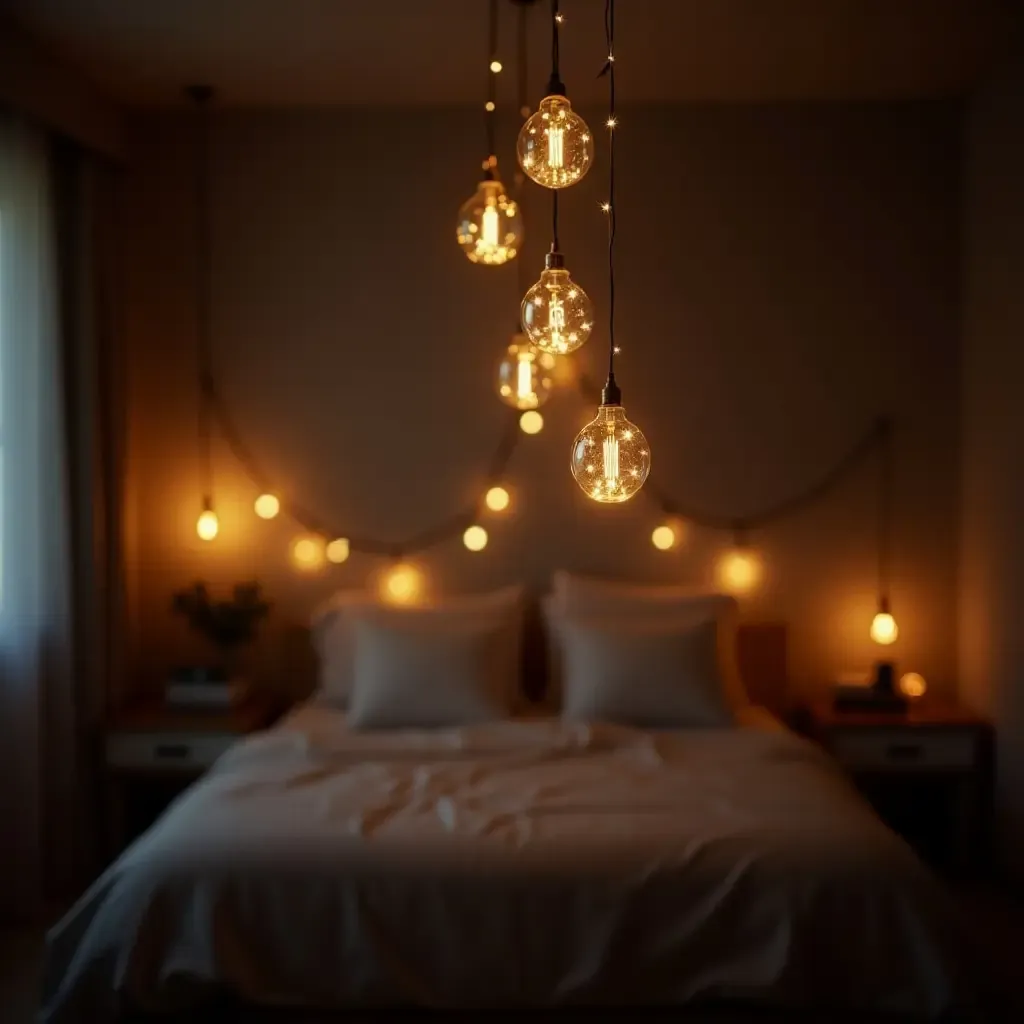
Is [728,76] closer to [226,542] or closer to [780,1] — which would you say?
[780,1]

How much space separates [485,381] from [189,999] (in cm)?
232

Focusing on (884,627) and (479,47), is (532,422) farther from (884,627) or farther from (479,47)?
(884,627)

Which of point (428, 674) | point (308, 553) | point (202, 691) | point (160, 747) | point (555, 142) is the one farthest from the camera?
point (308, 553)

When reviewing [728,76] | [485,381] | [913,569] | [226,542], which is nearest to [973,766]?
[913,569]

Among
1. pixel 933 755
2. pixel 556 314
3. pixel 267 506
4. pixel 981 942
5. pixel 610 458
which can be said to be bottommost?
pixel 981 942

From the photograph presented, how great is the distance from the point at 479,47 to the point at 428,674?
75.1 inches

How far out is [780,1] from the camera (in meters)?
2.97

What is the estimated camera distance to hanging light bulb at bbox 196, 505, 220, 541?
3924mm

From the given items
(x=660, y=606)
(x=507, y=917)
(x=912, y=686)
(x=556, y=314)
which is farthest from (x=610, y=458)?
(x=912, y=686)

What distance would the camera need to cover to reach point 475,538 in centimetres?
397

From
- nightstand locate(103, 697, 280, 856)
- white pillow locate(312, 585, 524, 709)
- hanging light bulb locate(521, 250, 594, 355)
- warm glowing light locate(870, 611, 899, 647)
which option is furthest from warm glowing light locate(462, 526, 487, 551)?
hanging light bulb locate(521, 250, 594, 355)

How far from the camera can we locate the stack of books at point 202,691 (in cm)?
372

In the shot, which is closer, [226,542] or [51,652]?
[51,652]

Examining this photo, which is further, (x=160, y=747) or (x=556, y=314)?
(x=160, y=747)
